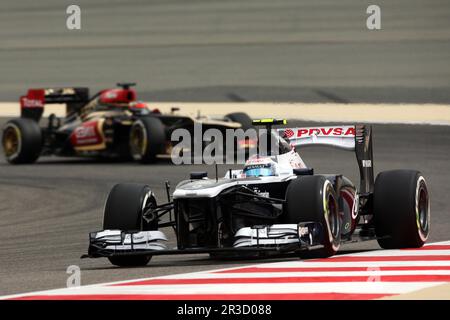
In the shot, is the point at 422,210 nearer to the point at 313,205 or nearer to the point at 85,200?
the point at 313,205

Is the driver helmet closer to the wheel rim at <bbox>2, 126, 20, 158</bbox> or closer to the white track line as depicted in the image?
the white track line

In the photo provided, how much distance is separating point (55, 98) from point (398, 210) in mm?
14438

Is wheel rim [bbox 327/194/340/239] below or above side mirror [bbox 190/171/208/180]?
below

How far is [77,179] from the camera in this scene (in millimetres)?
21562

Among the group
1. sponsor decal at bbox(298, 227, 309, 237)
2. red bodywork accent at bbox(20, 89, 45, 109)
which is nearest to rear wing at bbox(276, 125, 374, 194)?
sponsor decal at bbox(298, 227, 309, 237)

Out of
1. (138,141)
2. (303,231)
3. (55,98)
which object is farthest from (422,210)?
(55,98)

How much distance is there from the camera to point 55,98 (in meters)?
25.1

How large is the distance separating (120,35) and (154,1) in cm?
141

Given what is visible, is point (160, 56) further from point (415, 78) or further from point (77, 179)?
point (77, 179)

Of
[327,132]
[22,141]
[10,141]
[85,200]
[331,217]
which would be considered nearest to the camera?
[331,217]

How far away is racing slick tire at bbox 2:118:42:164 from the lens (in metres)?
24.5

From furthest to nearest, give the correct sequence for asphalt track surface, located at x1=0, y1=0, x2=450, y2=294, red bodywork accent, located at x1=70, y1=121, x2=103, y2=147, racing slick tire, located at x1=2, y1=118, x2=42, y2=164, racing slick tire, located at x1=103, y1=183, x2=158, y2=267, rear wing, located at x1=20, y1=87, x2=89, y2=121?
rear wing, located at x1=20, y1=87, x2=89, y2=121
racing slick tire, located at x1=2, y1=118, x2=42, y2=164
red bodywork accent, located at x1=70, y1=121, x2=103, y2=147
asphalt track surface, located at x1=0, y1=0, x2=450, y2=294
racing slick tire, located at x1=103, y1=183, x2=158, y2=267

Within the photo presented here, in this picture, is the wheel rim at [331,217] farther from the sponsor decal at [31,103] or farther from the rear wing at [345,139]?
the sponsor decal at [31,103]

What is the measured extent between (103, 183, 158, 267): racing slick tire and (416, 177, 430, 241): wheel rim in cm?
249
